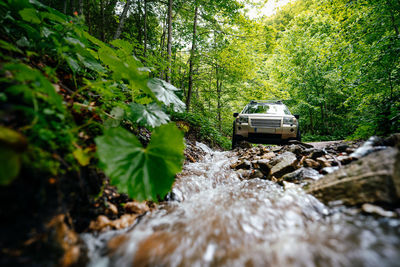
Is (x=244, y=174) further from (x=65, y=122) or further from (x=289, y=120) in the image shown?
(x=289, y=120)

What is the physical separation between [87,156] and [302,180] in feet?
7.28

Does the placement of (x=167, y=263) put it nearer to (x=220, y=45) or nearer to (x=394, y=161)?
(x=394, y=161)

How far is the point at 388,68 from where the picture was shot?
3.80 meters

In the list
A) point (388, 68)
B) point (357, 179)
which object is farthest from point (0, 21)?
point (388, 68)

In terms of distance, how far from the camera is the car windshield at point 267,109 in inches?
198

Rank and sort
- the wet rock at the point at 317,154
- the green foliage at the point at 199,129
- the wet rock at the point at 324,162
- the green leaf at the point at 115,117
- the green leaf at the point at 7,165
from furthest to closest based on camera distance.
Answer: the green foliage at the point at 199,129 → the wet rock at the point at 317,154 → the wet rock at the point at 324,162 → the green leaf at the point at 115,117 → the green leaf at the point at 7,165

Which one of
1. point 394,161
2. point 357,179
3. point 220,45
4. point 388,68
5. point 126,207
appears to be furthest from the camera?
point 220,45

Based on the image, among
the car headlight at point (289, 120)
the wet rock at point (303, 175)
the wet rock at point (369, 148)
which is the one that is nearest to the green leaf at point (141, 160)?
the wet rock at point (303, 175)

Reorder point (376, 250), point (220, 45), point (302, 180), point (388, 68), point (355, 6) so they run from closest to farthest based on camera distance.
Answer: point (376, 250) < point (302, 180) < point (388, 68) < point (355, 6) < point (220, 45)

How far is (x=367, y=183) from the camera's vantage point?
46.3 inches

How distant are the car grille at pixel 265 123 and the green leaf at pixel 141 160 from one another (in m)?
3.79

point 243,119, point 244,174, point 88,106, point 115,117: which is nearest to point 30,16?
point 88,106

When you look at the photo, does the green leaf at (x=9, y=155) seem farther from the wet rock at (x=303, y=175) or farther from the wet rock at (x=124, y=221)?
the wet rock at (x=303, y=175)

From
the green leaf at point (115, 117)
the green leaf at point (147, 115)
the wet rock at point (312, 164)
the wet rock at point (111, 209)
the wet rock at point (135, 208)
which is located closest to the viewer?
the wet rock at point (111, 209)
